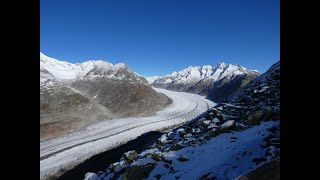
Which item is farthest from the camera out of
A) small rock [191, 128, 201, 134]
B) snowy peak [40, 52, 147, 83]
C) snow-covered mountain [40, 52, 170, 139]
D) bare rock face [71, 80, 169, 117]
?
snowy peak [40, 52, 147, 83]

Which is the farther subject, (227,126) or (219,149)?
(227,126)

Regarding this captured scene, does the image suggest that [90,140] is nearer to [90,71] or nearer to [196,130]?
[196,130]

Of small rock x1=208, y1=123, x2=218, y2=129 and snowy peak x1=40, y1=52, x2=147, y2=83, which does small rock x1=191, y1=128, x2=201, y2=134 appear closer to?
small rock x1=208, y1=123, x2=218, y2=129

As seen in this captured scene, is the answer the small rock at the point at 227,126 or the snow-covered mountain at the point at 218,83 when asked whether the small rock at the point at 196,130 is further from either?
the snow-covered mountain at the point at 218,83

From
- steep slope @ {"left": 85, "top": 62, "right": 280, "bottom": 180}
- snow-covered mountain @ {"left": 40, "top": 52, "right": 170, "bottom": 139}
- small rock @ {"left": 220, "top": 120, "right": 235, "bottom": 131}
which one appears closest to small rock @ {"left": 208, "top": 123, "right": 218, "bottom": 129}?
steep slope @ {"left": 85, "top": 62, "right": 280, "bottom": 180}

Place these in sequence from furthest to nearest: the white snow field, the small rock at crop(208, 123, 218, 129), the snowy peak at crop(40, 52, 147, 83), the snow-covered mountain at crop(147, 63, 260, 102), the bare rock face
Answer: the snow-covered mountain at crop(147, 63, 260, 102) → the snowy peak at crop(40, 52, 147, 83) → the bare rock face → the white snow field → the small rock at crop(208, 123, 218, 129)

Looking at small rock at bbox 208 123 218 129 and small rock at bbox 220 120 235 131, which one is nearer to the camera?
small rock at bbox 220 120 235 131

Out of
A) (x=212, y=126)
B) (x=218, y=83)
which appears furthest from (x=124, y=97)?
(x=218, y=83)
